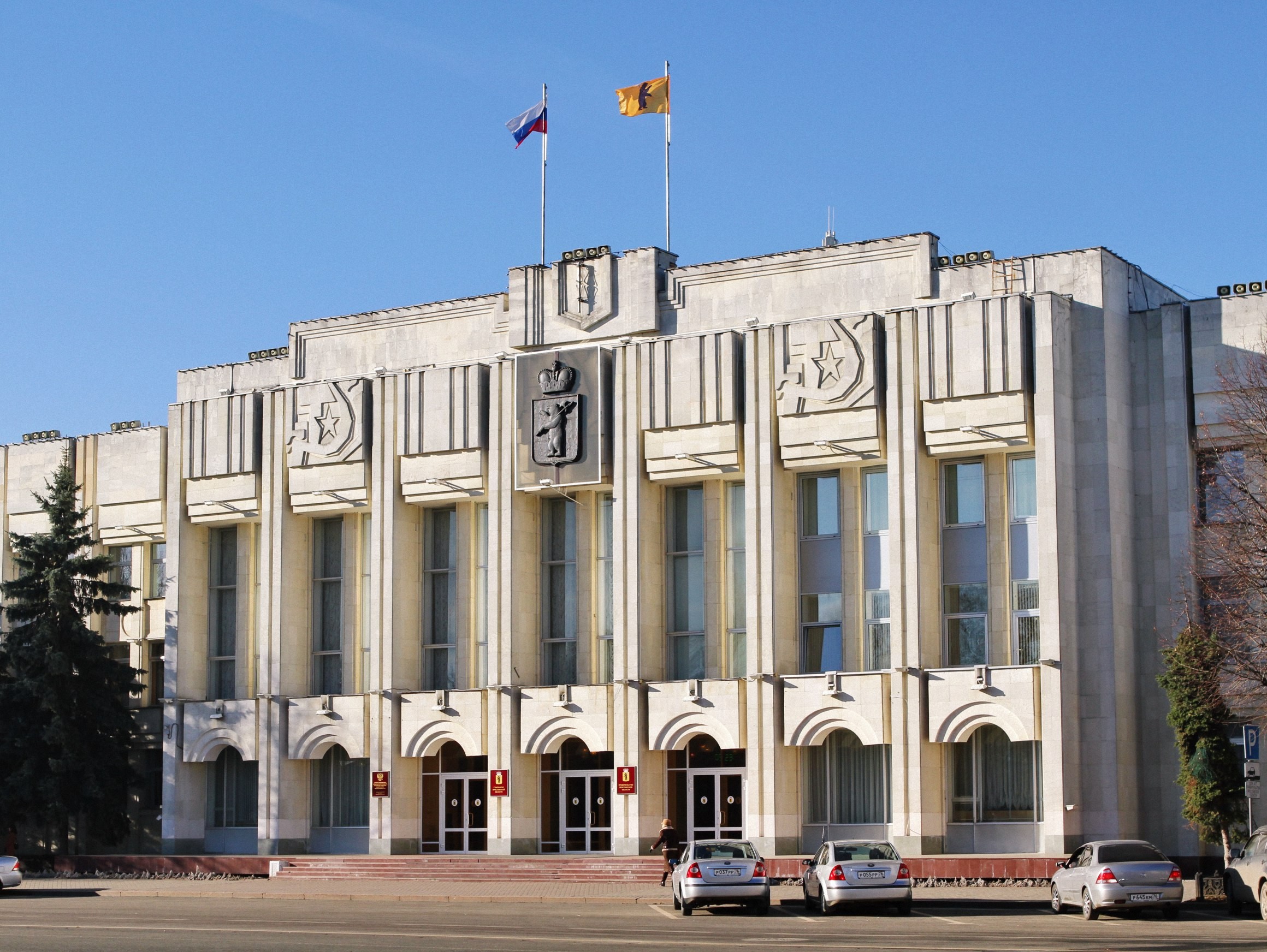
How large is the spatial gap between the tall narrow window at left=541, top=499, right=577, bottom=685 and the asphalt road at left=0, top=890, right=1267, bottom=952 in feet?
44.9

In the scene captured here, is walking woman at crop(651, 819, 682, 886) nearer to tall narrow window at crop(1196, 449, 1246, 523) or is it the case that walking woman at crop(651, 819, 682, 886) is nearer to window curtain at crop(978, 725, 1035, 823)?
window curtain at crop(978, 725, 1035, 823)

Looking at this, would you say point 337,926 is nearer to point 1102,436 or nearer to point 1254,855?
point 1254,855

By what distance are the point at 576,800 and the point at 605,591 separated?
614cm

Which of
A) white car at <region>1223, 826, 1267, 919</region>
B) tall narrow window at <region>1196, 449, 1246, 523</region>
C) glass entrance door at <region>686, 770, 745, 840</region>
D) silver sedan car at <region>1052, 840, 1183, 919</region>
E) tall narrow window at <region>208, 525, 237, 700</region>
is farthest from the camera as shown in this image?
tall narrow window at <region>208, 525, 237, 700</region>

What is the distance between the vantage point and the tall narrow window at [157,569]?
60.2m

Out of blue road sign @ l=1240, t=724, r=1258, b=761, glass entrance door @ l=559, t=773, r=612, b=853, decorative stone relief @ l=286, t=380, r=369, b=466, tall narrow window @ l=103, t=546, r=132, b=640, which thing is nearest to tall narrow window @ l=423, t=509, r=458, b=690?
decorative stone relief @ l=286, t=380, r=369, b=466

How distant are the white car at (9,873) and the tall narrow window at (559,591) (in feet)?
50.4

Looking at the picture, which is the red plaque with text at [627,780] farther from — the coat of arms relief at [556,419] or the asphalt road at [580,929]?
the asphalt road at [580,929]

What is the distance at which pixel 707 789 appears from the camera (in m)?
48.9

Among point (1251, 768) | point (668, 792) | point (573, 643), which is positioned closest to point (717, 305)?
point (573, 643)

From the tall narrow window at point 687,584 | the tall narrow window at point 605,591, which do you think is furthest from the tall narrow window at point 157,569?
the tall narrow window at point 687,584

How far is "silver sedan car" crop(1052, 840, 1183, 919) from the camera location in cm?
3027

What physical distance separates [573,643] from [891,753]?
34.7ft

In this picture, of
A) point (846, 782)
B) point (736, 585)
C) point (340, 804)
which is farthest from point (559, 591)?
point (846, 782)
